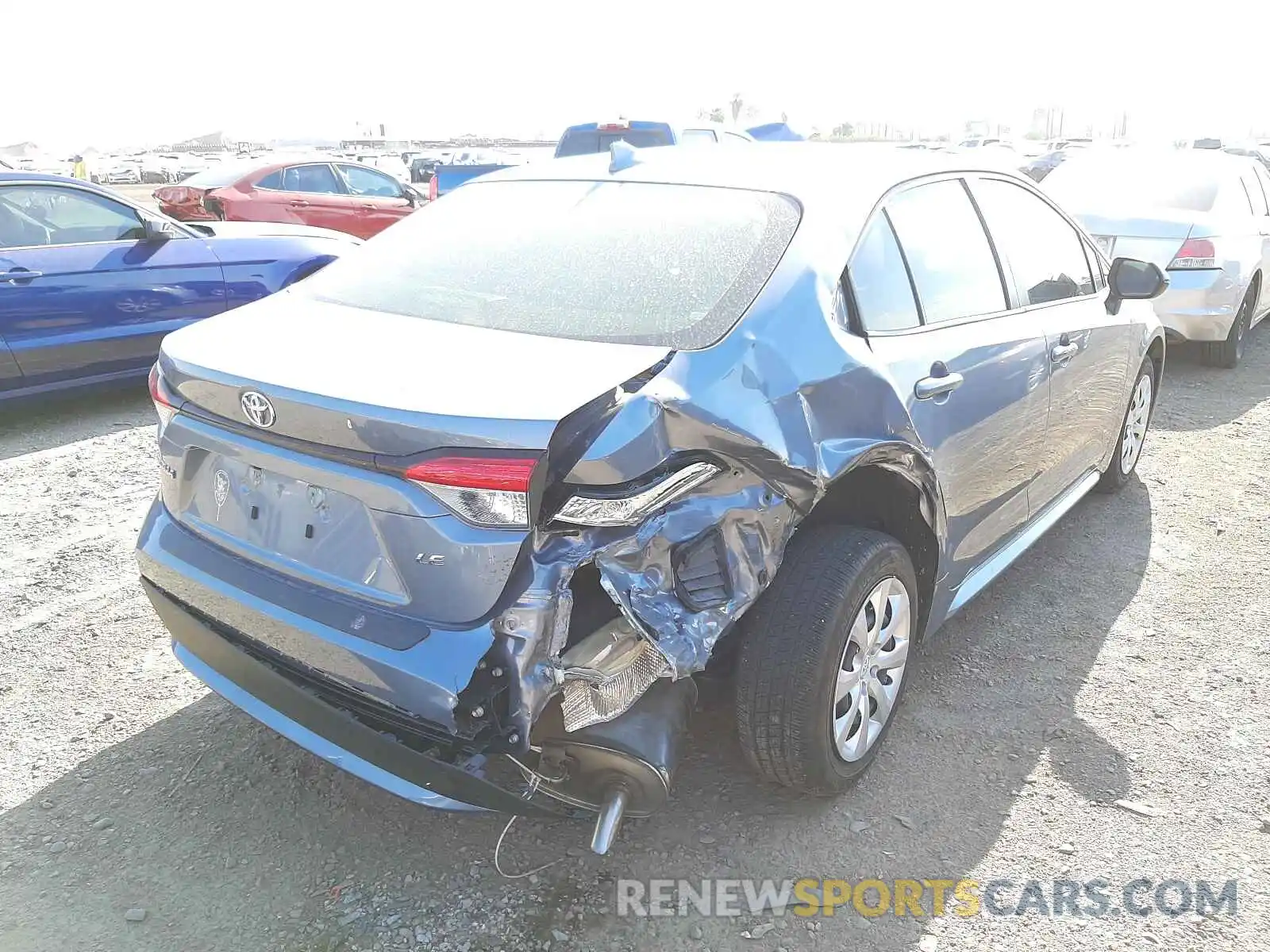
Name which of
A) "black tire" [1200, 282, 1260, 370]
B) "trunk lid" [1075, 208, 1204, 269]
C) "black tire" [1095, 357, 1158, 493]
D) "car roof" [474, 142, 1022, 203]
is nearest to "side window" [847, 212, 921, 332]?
"car roof" [474, 142, 1022, 203]

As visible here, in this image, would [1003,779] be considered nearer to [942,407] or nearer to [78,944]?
[942,407]

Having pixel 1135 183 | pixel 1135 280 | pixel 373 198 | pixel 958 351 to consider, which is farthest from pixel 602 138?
pixel 958 351

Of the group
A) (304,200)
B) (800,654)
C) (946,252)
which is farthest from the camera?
(304,200)

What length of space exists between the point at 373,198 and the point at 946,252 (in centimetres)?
1019

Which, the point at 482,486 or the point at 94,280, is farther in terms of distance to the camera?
the point at 94,280

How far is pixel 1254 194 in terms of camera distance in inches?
313

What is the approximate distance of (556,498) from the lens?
6.48 ft

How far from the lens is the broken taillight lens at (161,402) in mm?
2461

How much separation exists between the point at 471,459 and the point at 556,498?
185 millimetres

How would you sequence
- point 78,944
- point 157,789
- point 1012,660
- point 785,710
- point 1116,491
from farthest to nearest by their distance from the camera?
point 1116,491
point 1012,660
point 157,789
point 785,710
point 78,944

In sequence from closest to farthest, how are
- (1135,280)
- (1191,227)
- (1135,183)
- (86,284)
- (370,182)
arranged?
1. (1135,280)
2. (86,284)
3. (1191,227)
4. (1135,183)
5. (370,182)

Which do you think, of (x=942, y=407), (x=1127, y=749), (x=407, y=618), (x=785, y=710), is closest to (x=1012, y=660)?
(x=1127, y=749)

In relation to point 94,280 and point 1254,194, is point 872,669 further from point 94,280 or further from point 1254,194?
point 1254,194

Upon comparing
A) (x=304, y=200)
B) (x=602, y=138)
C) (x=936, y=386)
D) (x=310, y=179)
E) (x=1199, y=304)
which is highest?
(x=602, y=138)
